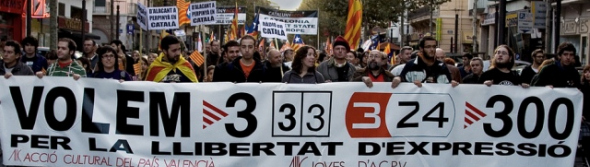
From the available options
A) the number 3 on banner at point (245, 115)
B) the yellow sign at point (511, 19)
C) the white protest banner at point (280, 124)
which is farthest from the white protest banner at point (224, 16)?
the number 3 on banner at point (245, 115)

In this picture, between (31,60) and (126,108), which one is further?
(31,60)

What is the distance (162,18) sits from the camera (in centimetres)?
1823

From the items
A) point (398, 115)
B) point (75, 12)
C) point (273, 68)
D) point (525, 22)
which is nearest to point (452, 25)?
point (75, 12)

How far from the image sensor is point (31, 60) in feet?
39.4

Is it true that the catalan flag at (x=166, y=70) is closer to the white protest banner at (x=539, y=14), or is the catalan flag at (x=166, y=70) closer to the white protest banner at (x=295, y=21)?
the white protest banner at (x=295, y=21)

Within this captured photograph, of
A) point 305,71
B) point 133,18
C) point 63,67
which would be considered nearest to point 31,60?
point 63,67

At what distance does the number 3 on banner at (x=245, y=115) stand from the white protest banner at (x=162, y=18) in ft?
35.6

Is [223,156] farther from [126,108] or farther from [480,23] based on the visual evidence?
[480,23]

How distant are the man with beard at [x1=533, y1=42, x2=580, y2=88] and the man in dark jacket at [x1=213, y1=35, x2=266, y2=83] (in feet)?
9.03

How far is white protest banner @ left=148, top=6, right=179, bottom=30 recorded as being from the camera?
18016 millimetres

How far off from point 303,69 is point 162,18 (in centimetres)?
981

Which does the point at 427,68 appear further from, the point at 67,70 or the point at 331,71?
the point at 67,70

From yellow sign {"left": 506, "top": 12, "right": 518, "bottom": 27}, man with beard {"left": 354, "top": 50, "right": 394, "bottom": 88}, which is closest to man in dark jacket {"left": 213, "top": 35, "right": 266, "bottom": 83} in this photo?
man with beard {"left": 354, "top": 50, "right": 394, "bottom": 88}

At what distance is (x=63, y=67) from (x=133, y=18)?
2333 inches
